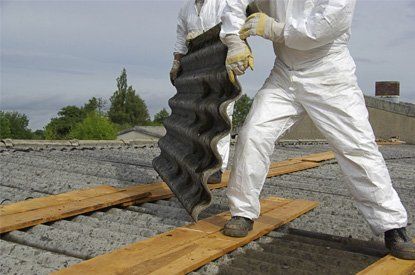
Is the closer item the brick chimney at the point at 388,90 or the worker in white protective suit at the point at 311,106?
the worker in white protective suit at the point at 311,106

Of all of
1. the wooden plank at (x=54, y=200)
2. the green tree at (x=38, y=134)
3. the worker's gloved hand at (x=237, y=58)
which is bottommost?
the green tree at (x=38, y=134)

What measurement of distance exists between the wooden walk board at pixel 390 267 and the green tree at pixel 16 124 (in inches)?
1688

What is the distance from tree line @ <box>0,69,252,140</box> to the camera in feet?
120

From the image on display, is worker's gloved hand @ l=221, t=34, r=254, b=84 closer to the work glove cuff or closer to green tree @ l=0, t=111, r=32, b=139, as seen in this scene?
the work glove cuff

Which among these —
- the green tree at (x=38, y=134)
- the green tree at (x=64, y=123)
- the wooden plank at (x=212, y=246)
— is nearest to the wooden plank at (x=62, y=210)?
the wooden plank at (x=212, y=246)

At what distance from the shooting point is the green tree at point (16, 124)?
43.8 m

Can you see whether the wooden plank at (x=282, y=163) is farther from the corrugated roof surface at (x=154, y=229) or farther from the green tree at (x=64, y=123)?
the green tree at (x=64, y=123)

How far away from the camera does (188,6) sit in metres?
4.88

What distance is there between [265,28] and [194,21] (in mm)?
2094

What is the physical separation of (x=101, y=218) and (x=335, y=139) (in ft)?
4.75

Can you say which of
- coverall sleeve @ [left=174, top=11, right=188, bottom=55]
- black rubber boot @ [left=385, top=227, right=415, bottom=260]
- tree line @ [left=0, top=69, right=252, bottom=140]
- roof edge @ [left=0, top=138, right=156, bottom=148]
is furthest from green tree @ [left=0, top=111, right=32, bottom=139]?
black rubber boot @ [left=385, top=227, right=415, bottom=260]

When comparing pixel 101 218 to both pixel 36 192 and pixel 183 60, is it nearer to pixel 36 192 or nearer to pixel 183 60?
pixel 36 192

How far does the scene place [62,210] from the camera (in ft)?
9.96

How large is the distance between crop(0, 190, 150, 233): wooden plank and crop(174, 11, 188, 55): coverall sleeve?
174 centimetres
